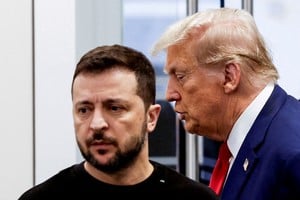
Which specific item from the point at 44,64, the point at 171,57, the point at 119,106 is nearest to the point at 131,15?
the point at 44,64

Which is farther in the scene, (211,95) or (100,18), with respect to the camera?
(100,18)

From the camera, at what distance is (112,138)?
53.7 inches

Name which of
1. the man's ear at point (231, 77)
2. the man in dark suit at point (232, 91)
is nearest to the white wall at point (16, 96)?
the man in dark suit at point (232, 91)

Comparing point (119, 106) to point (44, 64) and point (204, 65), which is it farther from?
point (44, 64)

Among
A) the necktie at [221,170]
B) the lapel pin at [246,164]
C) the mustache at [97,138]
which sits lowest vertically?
the necktie at [221,170]

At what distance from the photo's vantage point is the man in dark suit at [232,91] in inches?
59.5

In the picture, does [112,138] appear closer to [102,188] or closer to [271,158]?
[102,188]

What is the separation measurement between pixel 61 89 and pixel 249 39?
108 centimetres

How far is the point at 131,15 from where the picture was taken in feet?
9.11

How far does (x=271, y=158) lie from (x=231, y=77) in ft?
0.81

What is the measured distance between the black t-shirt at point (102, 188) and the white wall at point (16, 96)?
1.15 meters

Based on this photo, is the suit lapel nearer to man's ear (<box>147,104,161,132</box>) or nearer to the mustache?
man's ear (<box>147,104,161,132</box>)

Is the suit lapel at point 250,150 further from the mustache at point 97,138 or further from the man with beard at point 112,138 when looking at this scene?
the mustache at point 97,138

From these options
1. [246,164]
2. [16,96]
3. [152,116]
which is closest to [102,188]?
[152,116]
